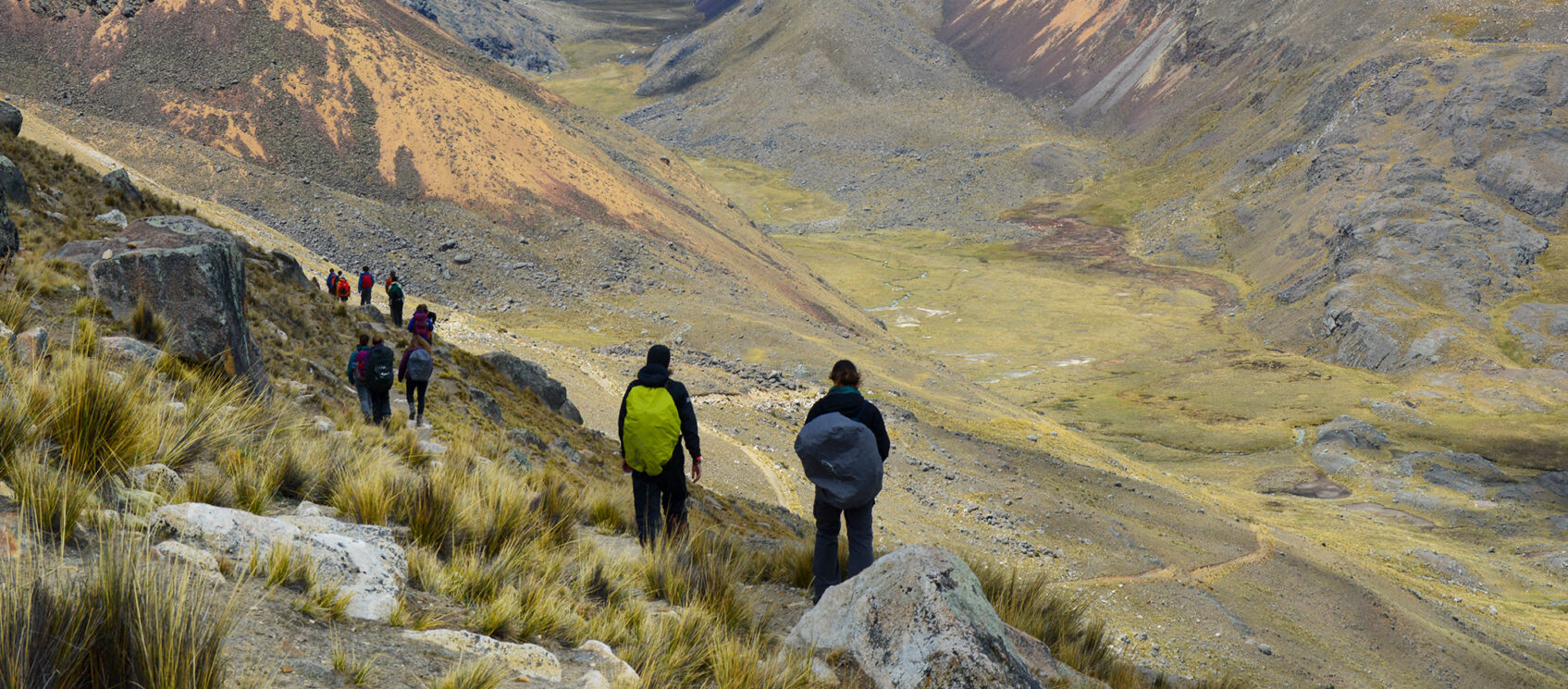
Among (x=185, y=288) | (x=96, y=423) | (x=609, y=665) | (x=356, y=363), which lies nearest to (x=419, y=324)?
(x=356, y=363)

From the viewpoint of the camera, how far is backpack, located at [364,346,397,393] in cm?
1192

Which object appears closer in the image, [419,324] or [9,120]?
[419,324]

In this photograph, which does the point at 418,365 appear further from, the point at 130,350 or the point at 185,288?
the point at 130,350

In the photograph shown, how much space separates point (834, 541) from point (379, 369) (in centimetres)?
809

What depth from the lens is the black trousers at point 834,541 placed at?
22.8 feet

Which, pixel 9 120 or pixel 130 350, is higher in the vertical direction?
pixel 9 120

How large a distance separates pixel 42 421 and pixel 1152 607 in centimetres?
1849

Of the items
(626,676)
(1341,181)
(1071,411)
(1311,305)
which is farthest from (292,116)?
(1341,181)

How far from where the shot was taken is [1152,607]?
59.2 feet

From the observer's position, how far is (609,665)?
486 cm

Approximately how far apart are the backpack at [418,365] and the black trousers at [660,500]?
21.6 ft

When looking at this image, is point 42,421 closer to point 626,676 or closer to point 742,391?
point 626,676

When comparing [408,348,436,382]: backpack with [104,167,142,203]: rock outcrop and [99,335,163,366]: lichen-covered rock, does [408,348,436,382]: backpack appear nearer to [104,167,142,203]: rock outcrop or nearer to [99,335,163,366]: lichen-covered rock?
[99,335,163,366]: lichen-covered rock

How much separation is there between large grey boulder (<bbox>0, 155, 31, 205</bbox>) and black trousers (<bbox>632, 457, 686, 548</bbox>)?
11692 millimetres
